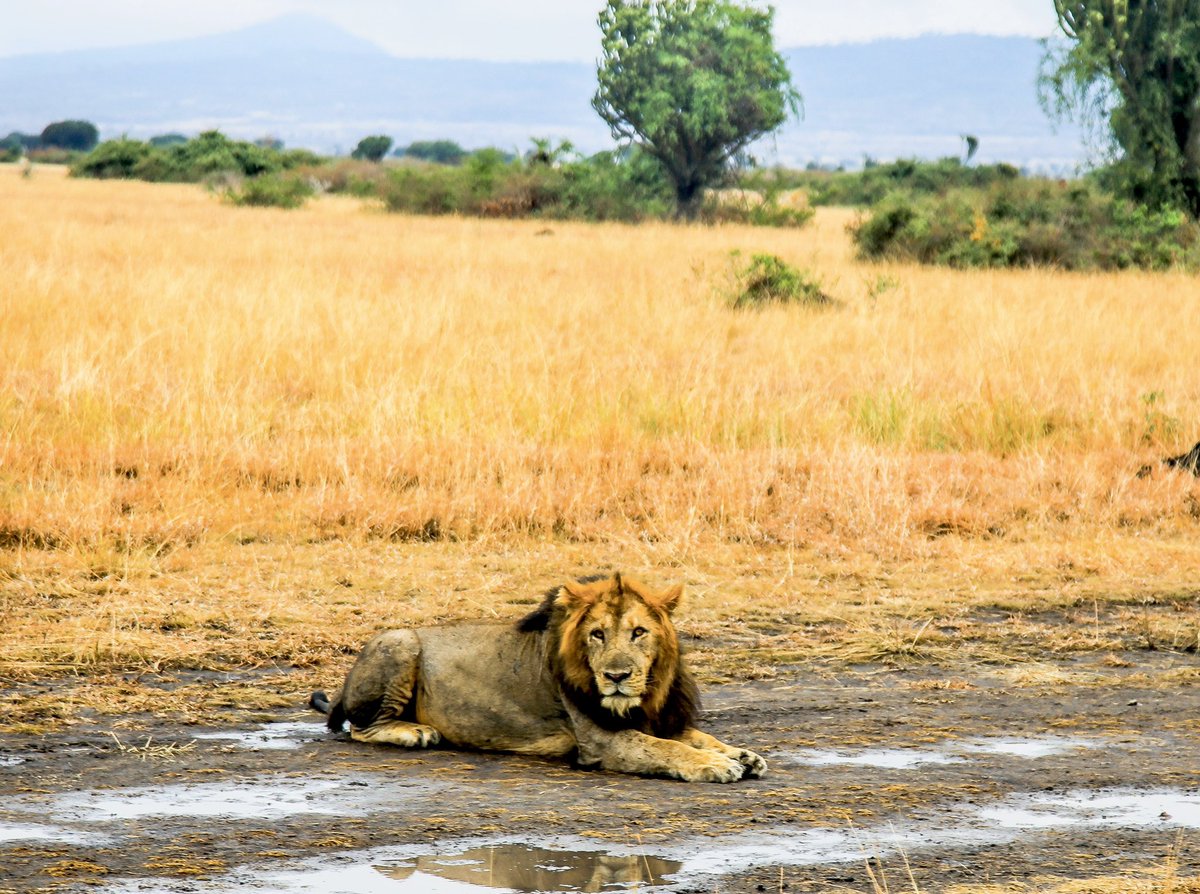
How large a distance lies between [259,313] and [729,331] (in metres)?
4.36

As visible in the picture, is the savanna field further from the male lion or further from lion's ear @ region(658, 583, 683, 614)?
lion's ear @ region(658, 583, 683, 614)

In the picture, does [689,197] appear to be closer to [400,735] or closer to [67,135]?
[400,735]

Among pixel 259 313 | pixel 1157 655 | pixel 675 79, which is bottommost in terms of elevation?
pixel 1157 655

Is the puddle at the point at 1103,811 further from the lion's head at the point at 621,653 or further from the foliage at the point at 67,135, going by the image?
the foliage at the point at 67,135

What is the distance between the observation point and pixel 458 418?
1078cm

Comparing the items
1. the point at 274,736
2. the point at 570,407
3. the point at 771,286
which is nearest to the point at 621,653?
the point at 274,736

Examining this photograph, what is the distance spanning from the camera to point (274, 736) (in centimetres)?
521

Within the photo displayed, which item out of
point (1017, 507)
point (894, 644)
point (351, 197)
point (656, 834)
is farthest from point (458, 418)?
point (351, 197)

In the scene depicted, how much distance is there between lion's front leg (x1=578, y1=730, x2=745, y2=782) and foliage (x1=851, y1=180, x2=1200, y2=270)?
60.1 feet

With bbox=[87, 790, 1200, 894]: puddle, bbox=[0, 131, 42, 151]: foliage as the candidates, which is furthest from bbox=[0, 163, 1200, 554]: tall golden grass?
bbox=[0, 131, 42, 151]: foliage

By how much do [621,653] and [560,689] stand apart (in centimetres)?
36

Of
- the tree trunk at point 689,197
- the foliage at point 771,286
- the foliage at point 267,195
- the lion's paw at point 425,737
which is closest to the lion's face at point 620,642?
the lion's paw at point 425,737

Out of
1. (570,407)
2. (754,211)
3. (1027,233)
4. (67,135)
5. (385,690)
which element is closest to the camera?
(385,690)

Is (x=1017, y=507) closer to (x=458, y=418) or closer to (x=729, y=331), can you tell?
(x=458, y=418)
